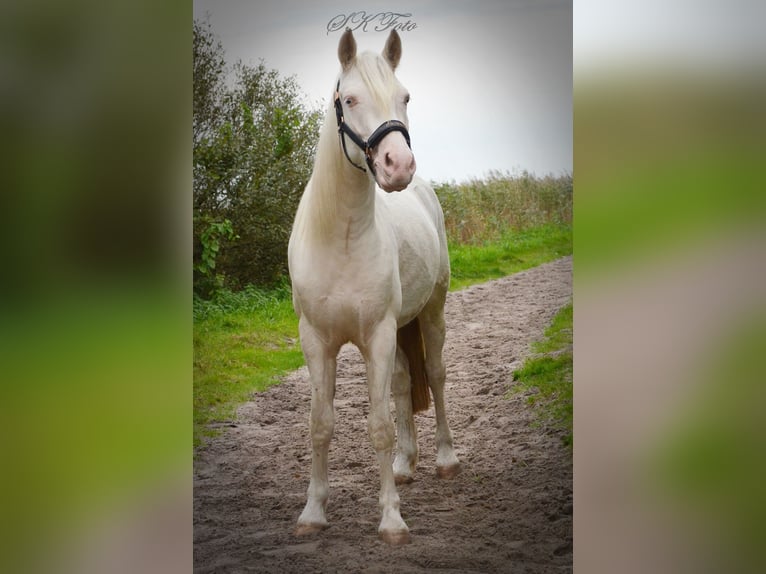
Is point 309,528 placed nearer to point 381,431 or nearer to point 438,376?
point 381,431

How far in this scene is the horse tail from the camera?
3.54 metres

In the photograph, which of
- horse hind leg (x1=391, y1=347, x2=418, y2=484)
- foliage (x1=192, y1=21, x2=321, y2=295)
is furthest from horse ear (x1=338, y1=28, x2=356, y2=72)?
horse hind leg (x1=391, y1=347, x2=418, y2=484)

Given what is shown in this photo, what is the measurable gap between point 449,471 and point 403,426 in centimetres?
28

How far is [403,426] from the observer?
3514 mm

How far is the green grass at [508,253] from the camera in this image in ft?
11.1

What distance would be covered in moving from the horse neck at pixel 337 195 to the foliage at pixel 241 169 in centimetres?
67

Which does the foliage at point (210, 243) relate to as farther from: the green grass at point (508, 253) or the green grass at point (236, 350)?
the green grass at point (508, 253)

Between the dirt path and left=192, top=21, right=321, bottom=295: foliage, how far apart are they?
0.62 m

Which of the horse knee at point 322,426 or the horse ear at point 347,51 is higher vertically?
the horse ear at point 347,51
